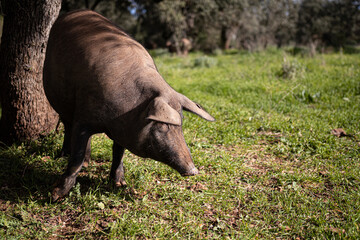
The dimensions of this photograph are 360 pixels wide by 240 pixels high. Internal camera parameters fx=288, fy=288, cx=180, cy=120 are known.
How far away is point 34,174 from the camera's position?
3416mm

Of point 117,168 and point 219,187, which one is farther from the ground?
point 117,168

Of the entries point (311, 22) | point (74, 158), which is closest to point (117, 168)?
point (74, 158)

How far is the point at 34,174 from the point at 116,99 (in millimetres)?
1675

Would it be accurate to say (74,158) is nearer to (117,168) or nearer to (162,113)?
(117,168)

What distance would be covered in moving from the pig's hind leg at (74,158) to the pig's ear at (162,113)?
0.80m

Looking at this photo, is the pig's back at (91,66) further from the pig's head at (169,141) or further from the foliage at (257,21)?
the foliage at (257,21)

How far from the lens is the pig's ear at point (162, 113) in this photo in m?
2.23

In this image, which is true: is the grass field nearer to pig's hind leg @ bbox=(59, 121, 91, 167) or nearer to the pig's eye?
pig's hind leg @ bbox=(59, 121, 91, 167)

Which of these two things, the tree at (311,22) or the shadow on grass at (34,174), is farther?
the tree at (311,22)

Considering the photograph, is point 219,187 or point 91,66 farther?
point 219,187

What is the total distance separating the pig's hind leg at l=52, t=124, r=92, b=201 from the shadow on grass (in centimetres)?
18

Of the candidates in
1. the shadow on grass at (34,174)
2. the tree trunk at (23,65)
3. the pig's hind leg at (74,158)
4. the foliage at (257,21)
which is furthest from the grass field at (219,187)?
the foliage at (257,21)

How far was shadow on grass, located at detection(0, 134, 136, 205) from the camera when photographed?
10.2 ft

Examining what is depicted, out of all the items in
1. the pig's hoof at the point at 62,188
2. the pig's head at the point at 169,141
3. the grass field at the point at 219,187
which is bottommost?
the grass field at the point at 219,187
